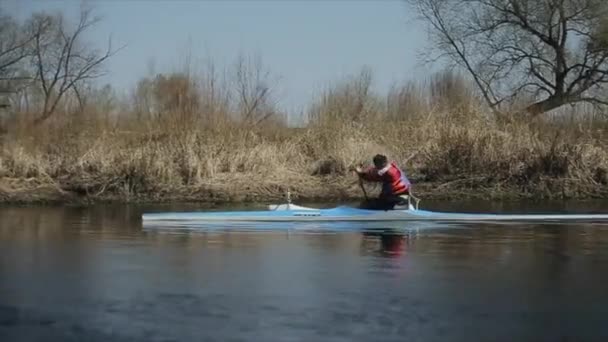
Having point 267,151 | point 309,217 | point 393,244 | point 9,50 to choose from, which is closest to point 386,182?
point 309,217

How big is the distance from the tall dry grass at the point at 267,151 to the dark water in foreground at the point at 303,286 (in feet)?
30.1

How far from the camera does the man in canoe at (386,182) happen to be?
59.1 feet

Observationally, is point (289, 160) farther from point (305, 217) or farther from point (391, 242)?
point (391, 242)

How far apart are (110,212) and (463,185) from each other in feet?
37.4

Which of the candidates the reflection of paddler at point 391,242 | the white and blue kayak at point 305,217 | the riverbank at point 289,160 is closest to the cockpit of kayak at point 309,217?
the white and blue kayak at point 305,217

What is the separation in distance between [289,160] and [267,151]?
1.09 metres

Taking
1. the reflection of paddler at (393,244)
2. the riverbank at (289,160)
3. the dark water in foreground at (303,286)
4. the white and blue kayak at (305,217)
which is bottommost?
the dark water in foreground at (303,286)

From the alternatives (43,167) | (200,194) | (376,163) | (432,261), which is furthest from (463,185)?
(432,261)

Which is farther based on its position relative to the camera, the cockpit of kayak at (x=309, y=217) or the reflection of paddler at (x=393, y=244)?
the cockpit of kayak at (x=309, y=217)

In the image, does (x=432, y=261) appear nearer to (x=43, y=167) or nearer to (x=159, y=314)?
(x=159, y=314)

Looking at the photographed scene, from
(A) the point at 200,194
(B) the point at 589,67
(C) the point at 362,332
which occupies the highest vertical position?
(B) the point at 589,67

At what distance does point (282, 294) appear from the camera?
34.5 feet

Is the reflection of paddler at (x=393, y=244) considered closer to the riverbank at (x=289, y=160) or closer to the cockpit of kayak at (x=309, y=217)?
the cockpit of kayak at (x=309, y=217)

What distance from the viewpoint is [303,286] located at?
11055 millimetres
